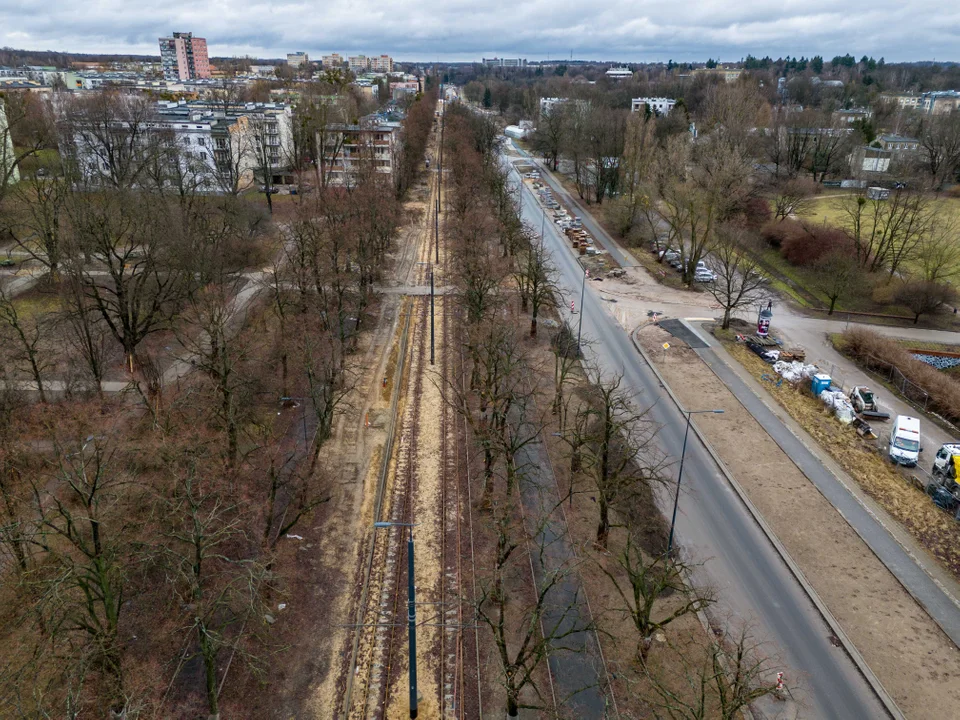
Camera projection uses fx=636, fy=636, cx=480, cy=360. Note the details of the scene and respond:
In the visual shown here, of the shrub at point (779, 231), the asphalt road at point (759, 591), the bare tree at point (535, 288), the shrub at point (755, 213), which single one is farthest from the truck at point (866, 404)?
the shrub at point (755, 213)

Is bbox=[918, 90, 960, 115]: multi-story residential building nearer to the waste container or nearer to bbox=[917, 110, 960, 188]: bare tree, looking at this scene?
bbox=[917, 110, 960, 188]: bare tree

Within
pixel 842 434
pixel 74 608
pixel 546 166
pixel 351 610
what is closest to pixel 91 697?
pixel 74 608

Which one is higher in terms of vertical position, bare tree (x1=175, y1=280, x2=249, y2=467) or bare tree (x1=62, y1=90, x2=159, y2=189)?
bare tree (x1=62, y1=90, x2=159, y2=189)

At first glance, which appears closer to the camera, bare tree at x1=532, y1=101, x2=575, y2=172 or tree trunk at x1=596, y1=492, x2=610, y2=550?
tree trunk at x1=596, y1=492, x2=610, y2=550

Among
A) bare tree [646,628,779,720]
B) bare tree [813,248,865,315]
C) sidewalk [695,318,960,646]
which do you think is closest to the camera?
bare tree [646,628,779,720]

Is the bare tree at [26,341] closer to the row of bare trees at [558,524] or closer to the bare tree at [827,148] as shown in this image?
the row of bare trees at [558,524]

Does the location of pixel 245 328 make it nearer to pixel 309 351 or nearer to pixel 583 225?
pixel 309 351

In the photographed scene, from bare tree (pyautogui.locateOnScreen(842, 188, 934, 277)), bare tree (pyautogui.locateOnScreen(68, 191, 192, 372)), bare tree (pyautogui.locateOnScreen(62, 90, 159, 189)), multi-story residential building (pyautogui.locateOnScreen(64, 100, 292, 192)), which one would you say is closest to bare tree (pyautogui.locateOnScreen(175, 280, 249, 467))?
bare tree (pyautogui.locateOnScreen(68, 191, 192, 372))
